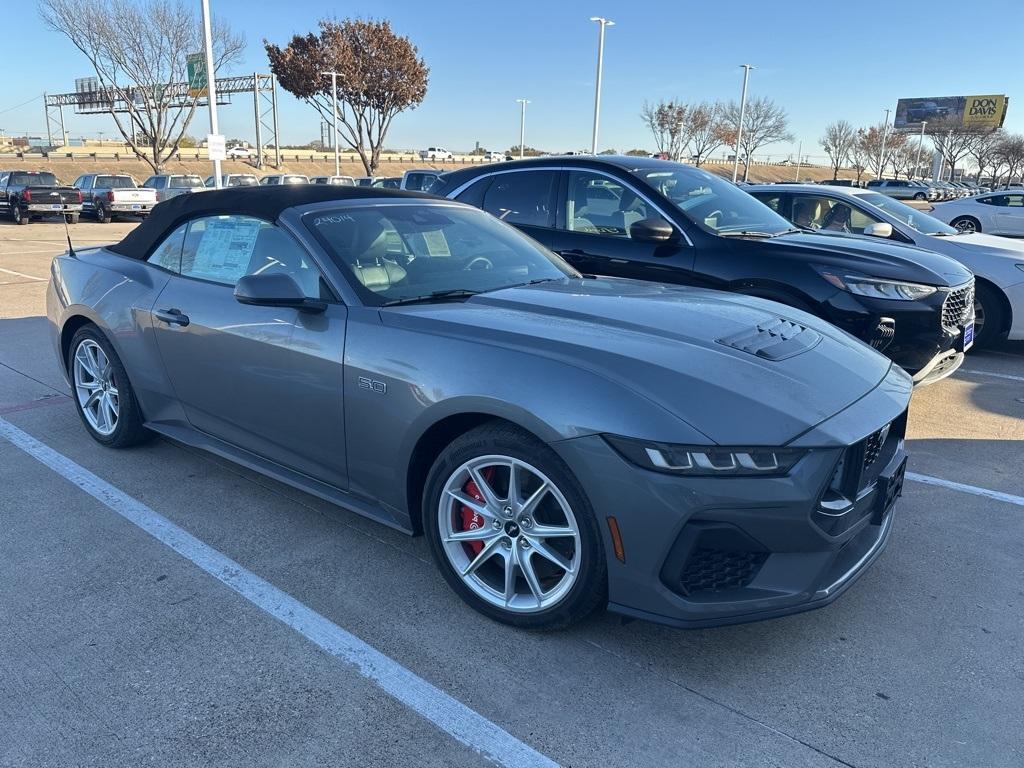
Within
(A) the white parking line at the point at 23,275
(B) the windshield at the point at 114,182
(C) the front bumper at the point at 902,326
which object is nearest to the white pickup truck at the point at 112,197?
(B) the windshield at the point at 114,182

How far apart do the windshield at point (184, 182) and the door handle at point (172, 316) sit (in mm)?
24366

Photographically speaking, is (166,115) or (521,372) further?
(166,115)

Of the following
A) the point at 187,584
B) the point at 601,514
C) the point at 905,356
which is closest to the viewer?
the point at 601,514

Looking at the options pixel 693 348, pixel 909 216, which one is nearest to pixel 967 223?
pixel 909 216

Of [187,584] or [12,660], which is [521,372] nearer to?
[187,584]

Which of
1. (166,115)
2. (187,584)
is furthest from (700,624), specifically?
(166,115)

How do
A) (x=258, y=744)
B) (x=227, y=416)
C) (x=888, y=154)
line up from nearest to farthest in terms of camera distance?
(x=258, y=744)
(x=227, y=416)
(x=888, y=154)

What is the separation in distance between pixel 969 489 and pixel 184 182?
27304mm

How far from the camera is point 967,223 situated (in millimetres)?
15656

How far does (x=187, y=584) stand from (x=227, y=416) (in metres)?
0.87

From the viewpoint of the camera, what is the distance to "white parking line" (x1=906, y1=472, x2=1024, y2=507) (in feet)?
12.9

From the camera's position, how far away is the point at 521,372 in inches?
100.0

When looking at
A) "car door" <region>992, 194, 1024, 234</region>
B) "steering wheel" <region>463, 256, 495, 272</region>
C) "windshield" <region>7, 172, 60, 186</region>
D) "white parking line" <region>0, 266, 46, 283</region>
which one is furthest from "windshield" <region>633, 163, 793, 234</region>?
"windshield" <region>7, 172, 60, 186</region>

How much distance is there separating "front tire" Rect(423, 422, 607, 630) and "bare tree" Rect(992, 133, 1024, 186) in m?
73.0
